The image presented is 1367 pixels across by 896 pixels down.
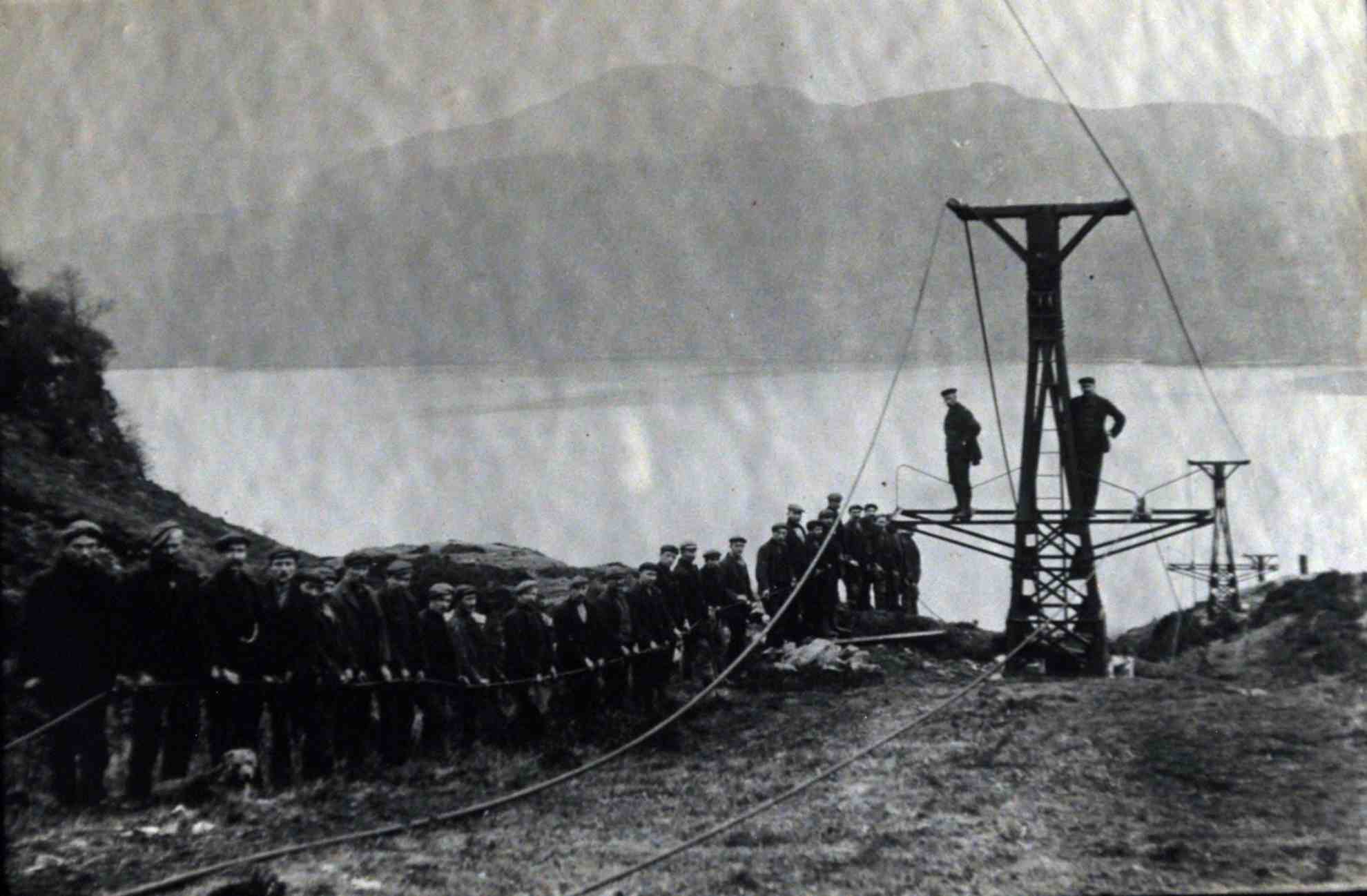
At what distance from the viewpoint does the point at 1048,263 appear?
4.78 metres

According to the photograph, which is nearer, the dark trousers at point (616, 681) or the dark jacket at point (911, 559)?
the dark trousers at point (616, 681)

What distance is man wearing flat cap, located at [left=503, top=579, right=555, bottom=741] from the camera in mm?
4117

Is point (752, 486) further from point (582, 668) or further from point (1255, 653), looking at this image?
point (1255, 653)

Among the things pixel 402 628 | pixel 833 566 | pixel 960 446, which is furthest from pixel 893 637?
pixel 402 628

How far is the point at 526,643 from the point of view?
14.5 ft

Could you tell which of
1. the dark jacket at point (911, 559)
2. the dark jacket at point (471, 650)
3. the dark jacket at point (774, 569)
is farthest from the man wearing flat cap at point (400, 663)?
the dark jacket at point (911, 559)

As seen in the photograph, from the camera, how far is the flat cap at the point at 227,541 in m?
3.60

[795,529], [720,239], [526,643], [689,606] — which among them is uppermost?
[720,239]

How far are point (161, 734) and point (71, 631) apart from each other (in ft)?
1.42

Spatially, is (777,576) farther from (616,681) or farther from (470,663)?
(470,663)

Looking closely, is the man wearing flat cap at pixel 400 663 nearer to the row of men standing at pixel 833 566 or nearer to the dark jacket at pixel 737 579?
the dark jacket at pixel 737 579

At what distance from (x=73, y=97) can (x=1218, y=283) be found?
4.47m

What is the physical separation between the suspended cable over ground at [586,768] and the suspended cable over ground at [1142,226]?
644 mm

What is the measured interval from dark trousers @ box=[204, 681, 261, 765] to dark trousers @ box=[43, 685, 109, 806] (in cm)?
33
